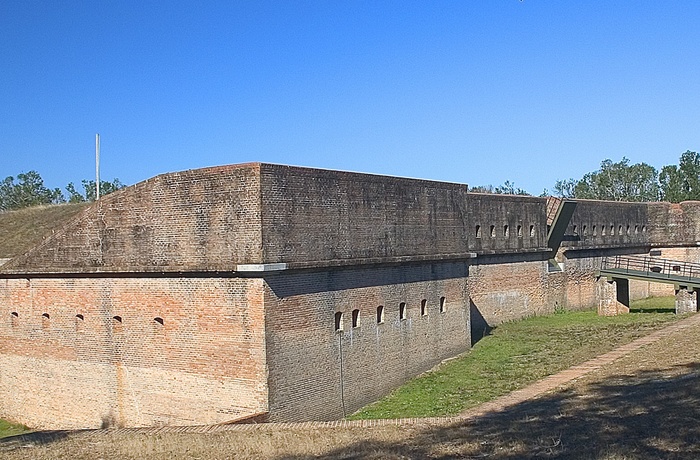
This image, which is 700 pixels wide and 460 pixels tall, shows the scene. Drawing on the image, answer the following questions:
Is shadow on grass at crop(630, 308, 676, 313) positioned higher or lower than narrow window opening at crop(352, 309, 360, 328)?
lower

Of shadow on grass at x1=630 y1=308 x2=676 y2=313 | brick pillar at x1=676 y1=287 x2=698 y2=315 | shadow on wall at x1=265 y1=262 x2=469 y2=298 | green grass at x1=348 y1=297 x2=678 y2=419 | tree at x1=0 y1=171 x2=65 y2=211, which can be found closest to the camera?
shadow on wall at x1=265 y1=262 x2=469 y2=298

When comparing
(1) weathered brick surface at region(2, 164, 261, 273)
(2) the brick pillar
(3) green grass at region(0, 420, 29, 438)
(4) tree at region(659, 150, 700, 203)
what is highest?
(4) tree at region(659, 150, 700, 203)

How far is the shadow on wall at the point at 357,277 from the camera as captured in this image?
596 inches

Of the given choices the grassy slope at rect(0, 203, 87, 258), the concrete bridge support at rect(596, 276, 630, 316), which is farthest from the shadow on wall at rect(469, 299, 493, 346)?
the grassy slope at rect(0, 203, 87, 258)

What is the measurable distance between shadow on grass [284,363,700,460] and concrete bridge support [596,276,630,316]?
1658cm

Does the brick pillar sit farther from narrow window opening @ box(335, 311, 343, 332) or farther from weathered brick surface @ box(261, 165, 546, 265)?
narrow window opening @ box(335, 311, 343, 332)

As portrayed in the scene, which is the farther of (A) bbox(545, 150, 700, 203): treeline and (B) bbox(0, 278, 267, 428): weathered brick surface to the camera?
(A) bbox(545, 150, 700, 203): treeline

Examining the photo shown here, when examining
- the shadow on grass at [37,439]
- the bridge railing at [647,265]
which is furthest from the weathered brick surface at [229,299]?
the bridge railing at [647,265]

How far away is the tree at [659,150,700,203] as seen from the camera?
7194cm

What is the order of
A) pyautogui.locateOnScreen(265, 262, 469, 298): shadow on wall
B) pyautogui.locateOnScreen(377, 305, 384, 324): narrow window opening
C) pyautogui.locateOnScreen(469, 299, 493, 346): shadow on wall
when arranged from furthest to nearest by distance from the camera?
pyautogui.locateOnScreen(469, 299, 493, 346): shadow on wall
pyautogui.locateOnScreen(377, 305, 384, 324): narrow window opening
pyautogui.locateOnScreen(265, 262, 469, 298): shadow on wall

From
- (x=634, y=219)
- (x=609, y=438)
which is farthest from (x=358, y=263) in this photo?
(x=634, y=219)

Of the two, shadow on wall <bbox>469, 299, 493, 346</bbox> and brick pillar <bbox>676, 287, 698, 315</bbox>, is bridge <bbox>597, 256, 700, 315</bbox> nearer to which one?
brick pillar <bbox>676, 287, 698, 315</bbox>

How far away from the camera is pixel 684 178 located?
2899 inches

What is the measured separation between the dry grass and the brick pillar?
1455cm
